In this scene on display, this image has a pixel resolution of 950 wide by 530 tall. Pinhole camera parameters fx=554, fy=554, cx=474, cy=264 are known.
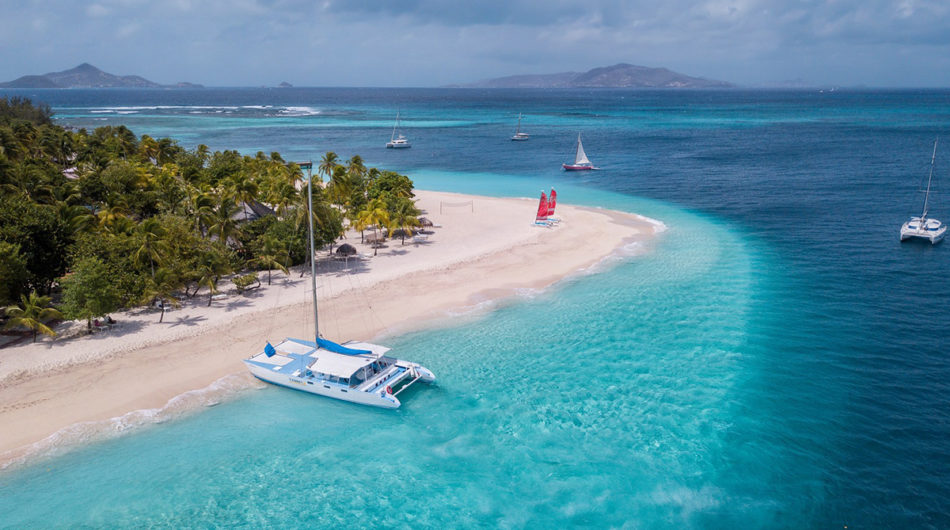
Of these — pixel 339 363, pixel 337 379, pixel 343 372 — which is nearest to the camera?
pixel 343 372

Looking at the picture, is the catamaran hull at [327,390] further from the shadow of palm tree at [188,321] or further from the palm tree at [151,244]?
the palm tree at [151,244]

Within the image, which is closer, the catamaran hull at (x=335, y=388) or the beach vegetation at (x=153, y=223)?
the catamaran hull at (x=335, y=388)

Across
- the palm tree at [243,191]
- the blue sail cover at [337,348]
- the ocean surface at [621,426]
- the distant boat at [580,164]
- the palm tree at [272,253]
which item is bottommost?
the ocean surface at [621,426]

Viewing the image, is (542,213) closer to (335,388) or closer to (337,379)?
(337,379)

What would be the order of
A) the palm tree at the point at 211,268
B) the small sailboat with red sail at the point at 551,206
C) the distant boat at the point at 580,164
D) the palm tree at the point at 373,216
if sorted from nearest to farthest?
1. the palm tree at the point at 211,268
2. the palm tree at the point at 373,216
3. the small sailboat with red sail at the point at 551,206
4. the distant boat at the point at 580,164

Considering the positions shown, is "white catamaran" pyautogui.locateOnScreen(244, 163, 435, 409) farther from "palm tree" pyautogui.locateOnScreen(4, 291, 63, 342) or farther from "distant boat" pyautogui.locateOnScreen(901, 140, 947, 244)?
"distant boat" pyautogui.locateOnScreen(901, 140, 947, 244)

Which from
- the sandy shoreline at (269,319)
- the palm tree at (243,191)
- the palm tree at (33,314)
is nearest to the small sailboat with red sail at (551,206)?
the sandy shoreline at (269,319)

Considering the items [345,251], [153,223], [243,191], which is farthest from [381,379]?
[243,191]
